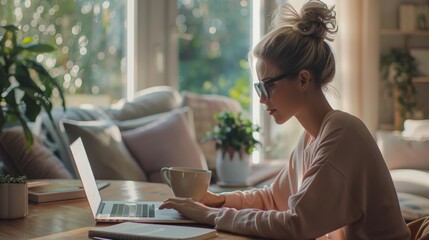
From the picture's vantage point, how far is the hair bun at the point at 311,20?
5.10 feet

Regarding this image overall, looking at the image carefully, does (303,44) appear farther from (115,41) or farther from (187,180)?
(115,41)

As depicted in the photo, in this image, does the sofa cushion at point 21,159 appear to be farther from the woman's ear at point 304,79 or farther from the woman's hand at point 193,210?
the woman's ear at point 304,79

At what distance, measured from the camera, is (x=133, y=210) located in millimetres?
1562

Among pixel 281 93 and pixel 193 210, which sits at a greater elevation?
pixel 281 93

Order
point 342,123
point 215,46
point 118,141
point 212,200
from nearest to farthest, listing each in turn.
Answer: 1. point 342,123
2. point 212,200
3. point 118,141
4. point 215,46

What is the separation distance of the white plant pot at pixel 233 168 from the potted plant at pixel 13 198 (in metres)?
1.65

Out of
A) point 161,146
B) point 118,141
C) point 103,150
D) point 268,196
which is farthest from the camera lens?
point 161,146

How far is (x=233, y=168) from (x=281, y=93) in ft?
5.31

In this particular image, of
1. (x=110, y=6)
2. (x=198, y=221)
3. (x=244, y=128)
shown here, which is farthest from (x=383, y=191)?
(x=110, y=6)

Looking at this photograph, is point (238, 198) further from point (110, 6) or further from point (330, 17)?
point (110, 6)

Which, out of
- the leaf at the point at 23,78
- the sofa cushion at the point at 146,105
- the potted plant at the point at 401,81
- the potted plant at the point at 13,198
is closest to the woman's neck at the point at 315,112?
the potted plant at the point at 13,198

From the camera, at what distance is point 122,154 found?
3.20 meters

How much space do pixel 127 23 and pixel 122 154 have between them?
123 centimetres

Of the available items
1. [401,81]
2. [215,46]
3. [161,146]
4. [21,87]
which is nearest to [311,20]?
[21,87]
